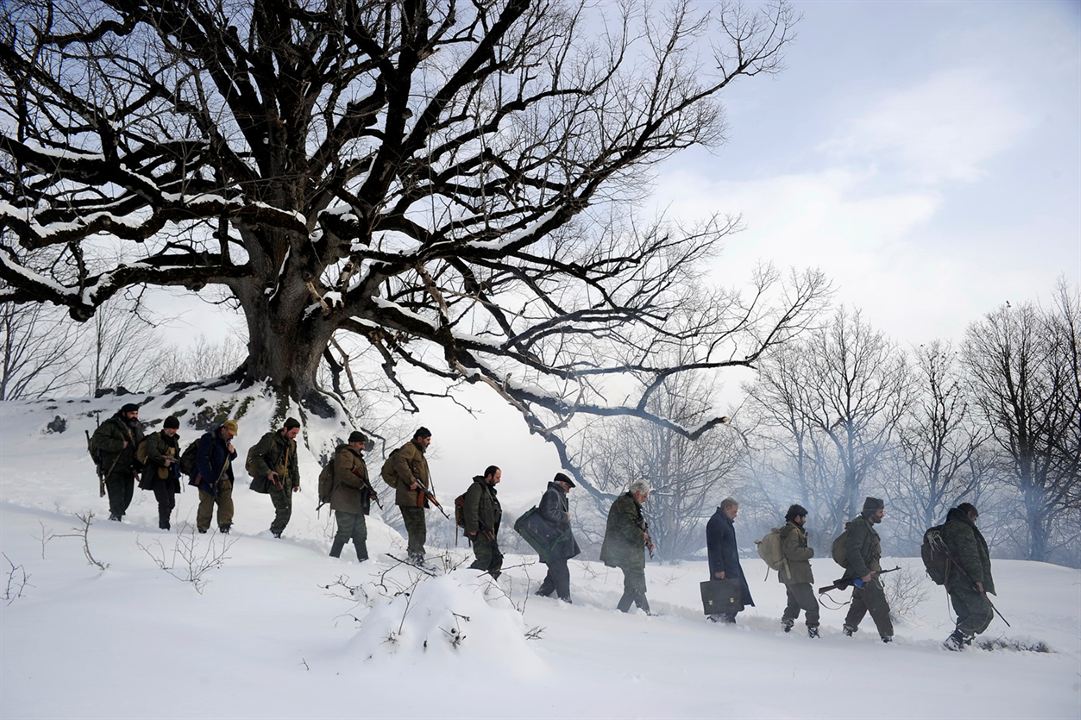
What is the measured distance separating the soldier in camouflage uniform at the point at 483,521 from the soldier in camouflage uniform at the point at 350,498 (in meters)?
1.39

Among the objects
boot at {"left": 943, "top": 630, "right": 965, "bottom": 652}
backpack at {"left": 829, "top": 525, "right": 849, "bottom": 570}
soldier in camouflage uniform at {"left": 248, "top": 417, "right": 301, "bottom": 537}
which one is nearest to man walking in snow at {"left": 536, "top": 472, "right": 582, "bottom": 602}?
backpack at {"left": 829, "top": 525, "right": 849, "bottom": 570}

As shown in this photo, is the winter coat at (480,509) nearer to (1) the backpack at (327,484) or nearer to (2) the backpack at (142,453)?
(1) the backpack at (327,484)

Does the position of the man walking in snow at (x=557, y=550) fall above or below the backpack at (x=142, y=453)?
below

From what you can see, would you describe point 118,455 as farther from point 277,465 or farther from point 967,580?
point 967,580

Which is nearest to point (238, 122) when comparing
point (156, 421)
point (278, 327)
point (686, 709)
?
point (278, 327)

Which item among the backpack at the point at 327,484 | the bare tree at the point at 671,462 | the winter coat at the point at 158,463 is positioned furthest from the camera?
the bare tree at the point at 671,462

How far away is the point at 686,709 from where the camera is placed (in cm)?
382

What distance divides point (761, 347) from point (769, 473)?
26994mm

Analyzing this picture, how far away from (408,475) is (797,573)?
493 centimetres

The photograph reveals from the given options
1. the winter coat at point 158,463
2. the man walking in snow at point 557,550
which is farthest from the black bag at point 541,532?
the winter coat at point 158,463

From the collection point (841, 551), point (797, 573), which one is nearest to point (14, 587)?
point (797, 573)

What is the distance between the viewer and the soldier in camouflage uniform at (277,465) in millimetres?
9523

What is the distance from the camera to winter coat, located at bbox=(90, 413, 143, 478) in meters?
9.48

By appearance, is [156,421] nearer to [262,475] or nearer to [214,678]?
[262,475]
